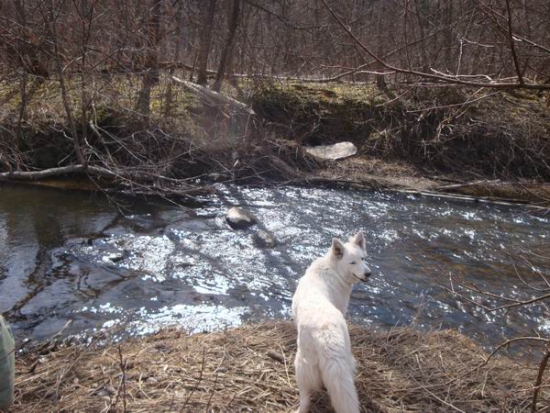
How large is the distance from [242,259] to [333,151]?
20.4 ft

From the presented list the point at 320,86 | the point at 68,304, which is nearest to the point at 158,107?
the point at 320,86

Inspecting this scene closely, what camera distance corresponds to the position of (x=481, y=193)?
11.4 metres

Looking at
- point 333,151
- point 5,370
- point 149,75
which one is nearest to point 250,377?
point 5,370

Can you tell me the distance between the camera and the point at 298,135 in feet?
44.2

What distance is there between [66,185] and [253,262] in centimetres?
531

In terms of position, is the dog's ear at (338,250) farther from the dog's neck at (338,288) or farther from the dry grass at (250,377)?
the dry grass at (250,377)

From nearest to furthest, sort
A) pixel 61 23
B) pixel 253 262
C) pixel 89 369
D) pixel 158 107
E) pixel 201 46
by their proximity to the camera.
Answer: pixel 89 369
pixel 253 262
pixel 61 23
pixel 158 107
pixel 201 46

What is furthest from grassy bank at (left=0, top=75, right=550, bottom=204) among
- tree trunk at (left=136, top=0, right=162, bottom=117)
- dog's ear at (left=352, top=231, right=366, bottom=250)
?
dog's ear at (left=352, top=231, right=366, bottom=250)

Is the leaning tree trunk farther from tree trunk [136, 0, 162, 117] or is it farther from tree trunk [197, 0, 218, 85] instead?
tree trunk [136, 0, 162, 117]

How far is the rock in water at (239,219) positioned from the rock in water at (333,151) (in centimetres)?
409

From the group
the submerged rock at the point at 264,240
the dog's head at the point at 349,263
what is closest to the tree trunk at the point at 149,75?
the submerged rock at the point at 264,240

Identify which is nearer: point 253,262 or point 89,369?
point 89,369

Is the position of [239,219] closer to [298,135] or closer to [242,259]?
[242,259]

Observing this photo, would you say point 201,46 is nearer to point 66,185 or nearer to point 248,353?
point 66,185
